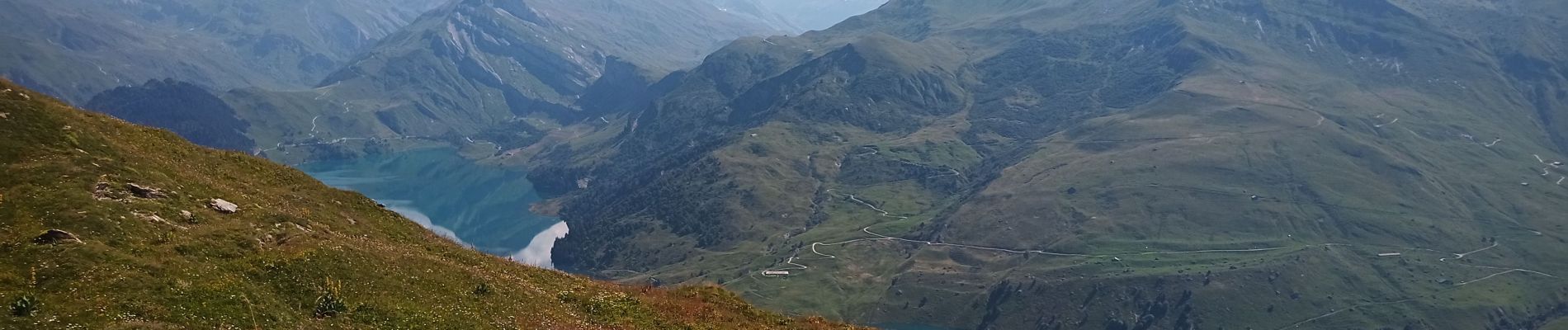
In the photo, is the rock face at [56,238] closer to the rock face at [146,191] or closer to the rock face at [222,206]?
the rock face at [146,191]

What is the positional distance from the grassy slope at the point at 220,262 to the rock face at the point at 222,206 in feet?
1.77

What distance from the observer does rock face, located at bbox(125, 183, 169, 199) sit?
4256 centimetres

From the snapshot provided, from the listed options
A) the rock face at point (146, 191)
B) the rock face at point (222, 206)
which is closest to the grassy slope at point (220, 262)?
the rock face at point (146, 191)

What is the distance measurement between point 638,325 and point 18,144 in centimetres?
2856

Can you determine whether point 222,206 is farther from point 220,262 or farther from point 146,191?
point 220,262

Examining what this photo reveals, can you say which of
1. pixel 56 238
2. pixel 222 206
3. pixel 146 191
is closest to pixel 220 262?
pixel 56 238

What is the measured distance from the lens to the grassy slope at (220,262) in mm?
32344

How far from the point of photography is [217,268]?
119ft

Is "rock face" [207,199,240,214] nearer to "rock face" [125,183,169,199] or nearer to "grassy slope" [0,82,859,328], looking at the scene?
"grassy slope" [0,82,859,328]

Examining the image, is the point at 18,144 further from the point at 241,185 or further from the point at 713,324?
the point at 713,324

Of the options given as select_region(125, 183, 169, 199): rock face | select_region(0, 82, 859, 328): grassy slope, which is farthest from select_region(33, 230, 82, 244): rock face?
select_region(125, 183, 169, 199): rock face

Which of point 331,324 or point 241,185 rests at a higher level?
point 241,185

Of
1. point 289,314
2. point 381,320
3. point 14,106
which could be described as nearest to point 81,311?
point 289,314

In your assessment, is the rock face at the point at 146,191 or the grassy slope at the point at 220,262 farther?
the rock face at the point at 146,191
